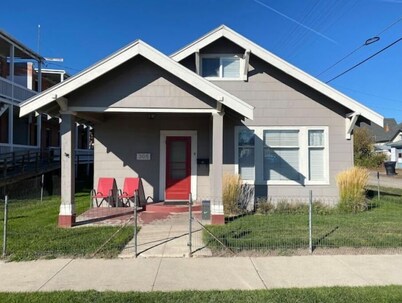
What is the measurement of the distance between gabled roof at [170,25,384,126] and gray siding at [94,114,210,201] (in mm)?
2269

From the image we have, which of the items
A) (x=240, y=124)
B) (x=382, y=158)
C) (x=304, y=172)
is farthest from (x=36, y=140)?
Answer: (x=382, y=158)

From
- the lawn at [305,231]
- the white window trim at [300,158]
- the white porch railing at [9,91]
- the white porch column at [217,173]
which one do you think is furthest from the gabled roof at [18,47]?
the lawn at [305,231]

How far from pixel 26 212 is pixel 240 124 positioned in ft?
24.0

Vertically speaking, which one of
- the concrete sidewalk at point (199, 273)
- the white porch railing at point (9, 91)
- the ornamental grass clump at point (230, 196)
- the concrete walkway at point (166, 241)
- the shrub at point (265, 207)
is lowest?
the concrete sidewalk at point (199, 273)

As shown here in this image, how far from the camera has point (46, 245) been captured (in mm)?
7203

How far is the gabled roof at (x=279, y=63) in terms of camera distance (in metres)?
11.7

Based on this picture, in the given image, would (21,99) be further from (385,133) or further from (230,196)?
(385,133)

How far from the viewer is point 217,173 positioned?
934 cm

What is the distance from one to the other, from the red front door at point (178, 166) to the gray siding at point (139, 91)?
3483 mm

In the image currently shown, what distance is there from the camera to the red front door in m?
12.7

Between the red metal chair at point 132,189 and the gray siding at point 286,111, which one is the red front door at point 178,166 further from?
the gray siding at point 286,111

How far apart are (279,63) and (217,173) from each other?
470cm

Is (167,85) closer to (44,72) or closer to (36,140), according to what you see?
(36,140)

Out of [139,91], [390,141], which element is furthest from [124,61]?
[390,141]
